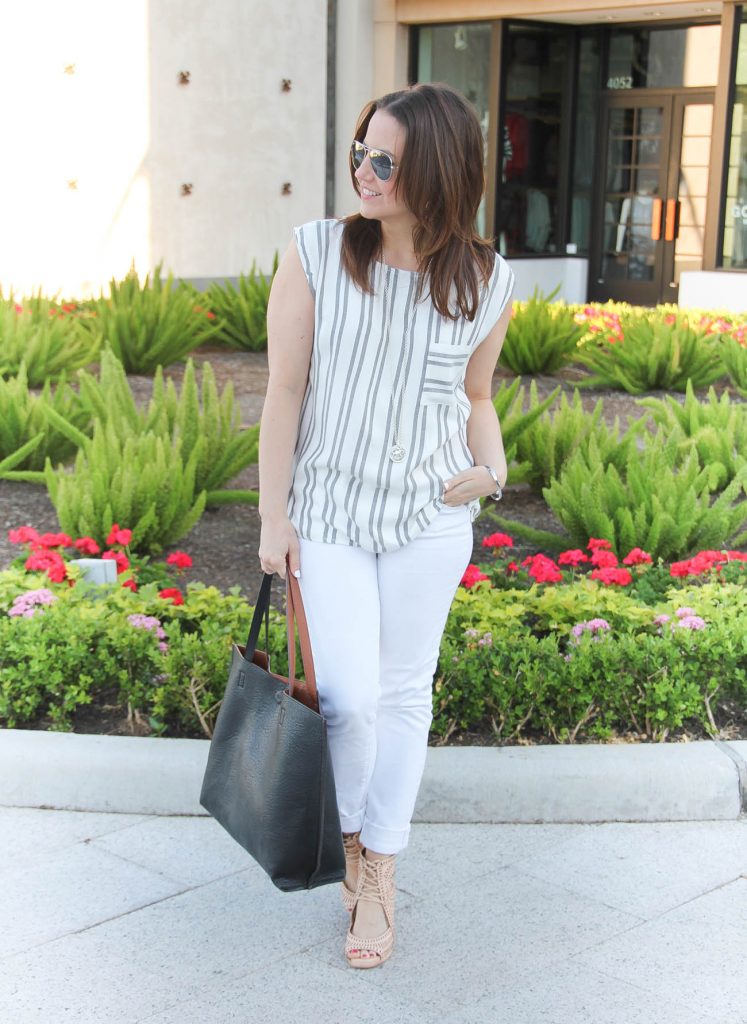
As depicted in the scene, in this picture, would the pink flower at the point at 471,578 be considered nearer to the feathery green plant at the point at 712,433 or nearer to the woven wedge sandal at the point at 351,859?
the feathery green plant at the point at 712,433

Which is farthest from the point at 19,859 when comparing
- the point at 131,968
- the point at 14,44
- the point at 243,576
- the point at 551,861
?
the point at 14,44

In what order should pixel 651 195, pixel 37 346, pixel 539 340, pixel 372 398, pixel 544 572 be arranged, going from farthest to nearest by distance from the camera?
pixel 651 195 → pixel 539 340 → pixel 37 346 → pixel 544 572 → pixel 372 398

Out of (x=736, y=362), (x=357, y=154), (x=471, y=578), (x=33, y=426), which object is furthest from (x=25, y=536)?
(x=736, y=362)

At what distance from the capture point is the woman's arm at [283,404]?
7.96ft

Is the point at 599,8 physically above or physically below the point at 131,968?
above

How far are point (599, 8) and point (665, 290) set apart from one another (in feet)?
11.9

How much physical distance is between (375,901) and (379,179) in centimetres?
141

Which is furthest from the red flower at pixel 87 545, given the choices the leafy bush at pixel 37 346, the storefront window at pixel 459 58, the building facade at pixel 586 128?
the storefront window at pixel 459 58

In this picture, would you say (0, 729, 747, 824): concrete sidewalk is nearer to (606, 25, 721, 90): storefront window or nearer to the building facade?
the building facade

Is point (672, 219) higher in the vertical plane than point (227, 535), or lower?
higher

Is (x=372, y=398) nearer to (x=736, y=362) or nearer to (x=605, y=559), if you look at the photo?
(x=605, y=559)

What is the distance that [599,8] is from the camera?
1412 centimetres

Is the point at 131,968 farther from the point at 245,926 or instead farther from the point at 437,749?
the point at 437,749

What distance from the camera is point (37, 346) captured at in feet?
23.3
